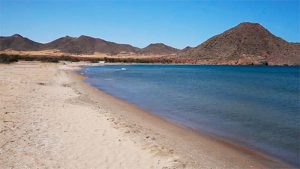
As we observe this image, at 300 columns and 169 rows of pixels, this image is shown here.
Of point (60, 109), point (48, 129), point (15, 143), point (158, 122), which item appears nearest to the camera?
point (15, 143)

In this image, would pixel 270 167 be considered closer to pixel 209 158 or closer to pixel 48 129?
pixel 209 158

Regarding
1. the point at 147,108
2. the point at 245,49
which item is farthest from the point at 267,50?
the point at 147,108

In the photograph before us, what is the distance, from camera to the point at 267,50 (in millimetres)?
197625

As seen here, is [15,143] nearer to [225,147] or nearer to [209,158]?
[209,158]

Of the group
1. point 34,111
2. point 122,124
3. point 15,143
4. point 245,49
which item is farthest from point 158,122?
point 245,49

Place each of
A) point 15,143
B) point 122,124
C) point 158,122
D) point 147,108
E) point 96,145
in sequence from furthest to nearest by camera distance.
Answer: point 147,108, point 158,122, point 122,124, point 96,145, point 15,143

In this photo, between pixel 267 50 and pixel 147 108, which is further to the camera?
pixel 267 50

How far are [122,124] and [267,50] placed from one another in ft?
652

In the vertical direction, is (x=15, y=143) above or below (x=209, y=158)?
above

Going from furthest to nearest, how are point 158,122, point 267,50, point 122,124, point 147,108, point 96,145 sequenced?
1. point 267,50
2. point 147,108
3. point 158,122
4. point 122,124
5. point 96,145

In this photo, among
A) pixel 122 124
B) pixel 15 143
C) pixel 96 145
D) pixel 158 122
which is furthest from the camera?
pixel 158 122

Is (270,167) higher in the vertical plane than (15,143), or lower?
lower

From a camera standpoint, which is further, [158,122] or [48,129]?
[158,122]

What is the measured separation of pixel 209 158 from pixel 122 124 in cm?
408
